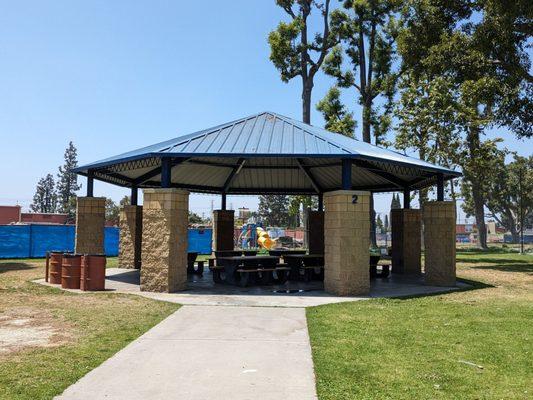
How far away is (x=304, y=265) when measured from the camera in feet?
52.2

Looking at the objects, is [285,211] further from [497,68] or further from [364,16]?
[497,68]

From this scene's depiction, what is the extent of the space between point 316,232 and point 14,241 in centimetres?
1660

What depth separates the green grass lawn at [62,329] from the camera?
5.27 m

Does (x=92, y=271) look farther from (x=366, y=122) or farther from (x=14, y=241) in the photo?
(x=366, y=122)

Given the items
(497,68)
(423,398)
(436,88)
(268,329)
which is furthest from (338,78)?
(423,398)

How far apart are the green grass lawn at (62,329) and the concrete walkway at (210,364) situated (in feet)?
0.82

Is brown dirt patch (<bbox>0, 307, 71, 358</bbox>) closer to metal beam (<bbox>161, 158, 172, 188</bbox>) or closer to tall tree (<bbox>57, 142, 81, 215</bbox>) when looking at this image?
metal beam (<bbox>161, 158, 172, 188</bbox>)

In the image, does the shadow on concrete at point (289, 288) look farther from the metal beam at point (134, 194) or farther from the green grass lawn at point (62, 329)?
the metal beam at point (134, 194)

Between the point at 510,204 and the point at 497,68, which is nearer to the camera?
the point at 497,68

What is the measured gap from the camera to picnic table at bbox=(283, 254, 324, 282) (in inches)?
618

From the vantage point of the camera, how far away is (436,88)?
30188 millimetres

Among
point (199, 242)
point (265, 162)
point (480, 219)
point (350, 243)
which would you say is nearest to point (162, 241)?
point (350, 243)

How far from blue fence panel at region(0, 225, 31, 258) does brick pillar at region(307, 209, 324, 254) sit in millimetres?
15886

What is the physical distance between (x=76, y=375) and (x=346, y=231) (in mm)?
8261
